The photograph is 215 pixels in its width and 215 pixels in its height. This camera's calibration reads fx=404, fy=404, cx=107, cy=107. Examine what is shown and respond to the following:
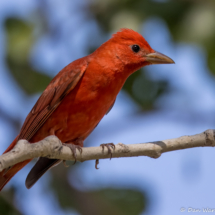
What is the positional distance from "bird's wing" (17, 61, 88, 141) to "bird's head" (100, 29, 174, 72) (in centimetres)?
46

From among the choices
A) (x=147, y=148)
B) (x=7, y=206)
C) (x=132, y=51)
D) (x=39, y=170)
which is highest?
(x=132, y=51)

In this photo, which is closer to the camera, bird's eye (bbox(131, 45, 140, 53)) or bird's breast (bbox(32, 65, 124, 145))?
bird's breast (bbox(32, 65, 124, 145))

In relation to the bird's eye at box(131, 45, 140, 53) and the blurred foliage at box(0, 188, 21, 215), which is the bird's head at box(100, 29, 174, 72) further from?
the blurred foliage at box(0, 188, 21, 215)

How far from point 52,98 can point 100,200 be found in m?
1.34

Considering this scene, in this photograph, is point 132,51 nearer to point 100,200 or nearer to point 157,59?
point 157,59

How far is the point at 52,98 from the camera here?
4.27 metres

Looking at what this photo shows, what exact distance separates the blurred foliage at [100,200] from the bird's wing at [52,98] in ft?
3.50

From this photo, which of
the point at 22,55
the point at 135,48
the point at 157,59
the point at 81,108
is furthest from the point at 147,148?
the point at 22,55

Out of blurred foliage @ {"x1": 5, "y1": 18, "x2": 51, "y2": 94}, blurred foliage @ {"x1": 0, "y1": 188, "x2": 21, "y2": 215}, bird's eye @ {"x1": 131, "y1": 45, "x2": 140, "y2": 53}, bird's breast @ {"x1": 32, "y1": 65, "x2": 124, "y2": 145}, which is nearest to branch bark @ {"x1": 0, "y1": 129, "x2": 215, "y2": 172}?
bird's breast @ {"x1": 32, "y1": 65, "x2": 124, "y2": 145}

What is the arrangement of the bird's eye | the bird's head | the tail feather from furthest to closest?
the bird's eye → the bird's head → the tail feather

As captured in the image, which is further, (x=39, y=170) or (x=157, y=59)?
(x=157, y=59)

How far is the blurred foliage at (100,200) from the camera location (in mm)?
4547

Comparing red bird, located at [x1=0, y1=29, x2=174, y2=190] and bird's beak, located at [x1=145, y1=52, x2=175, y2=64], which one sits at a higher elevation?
bird's beak, located at [x1=145, y1=52, x2=175, y2=64]

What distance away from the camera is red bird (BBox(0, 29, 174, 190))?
4152 mm
